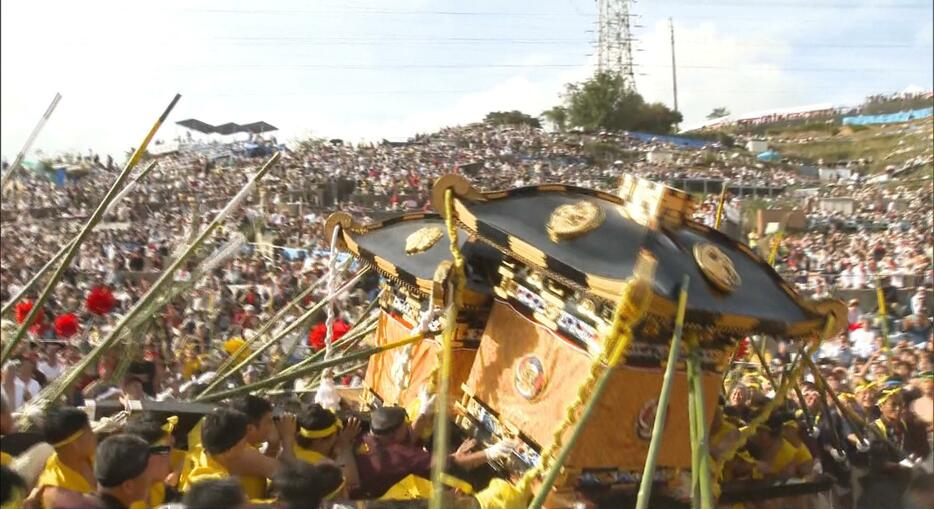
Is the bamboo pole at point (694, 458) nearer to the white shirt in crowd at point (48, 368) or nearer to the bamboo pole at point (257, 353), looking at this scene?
the bamboo pole at point (257, 353)

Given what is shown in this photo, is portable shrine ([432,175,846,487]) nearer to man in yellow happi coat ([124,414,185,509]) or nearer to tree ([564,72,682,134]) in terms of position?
man in yellow happi coat ([124,414,185,509])

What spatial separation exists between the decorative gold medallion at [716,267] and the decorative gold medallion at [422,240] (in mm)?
1802

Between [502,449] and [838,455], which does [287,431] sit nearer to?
[502,449]

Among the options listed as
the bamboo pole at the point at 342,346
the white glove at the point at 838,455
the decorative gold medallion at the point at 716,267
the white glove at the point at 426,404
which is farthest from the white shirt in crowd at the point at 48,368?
the white glove at the point at 838,455

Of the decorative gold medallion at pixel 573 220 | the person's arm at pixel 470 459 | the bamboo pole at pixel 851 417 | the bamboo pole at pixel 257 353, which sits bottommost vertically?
the bamboo pole at pixel 851 417

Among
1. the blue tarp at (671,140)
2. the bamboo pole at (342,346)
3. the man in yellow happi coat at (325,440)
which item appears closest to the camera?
the man in yellow happi coat at (325,440)

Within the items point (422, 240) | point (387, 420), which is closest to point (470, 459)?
point (387, 420)

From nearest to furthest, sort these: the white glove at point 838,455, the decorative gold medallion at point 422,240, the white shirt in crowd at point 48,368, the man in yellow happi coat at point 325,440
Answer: the man in yellow happi coat at point 325,440 < the white glove at point 838,455 < the decorative gold medallion at point 422,240 < the white shirt in crowd at point 48,368

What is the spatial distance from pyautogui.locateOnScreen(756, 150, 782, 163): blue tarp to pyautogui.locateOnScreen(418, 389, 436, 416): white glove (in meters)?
50.1

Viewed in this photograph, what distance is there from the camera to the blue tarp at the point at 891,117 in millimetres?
62969

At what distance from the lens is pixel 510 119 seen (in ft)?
172

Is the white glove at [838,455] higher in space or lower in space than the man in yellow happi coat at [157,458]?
lower

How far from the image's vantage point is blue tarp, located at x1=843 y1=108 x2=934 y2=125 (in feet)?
207

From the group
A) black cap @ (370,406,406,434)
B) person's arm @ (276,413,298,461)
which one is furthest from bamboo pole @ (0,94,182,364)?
black cap @ (370,406,406,434)
